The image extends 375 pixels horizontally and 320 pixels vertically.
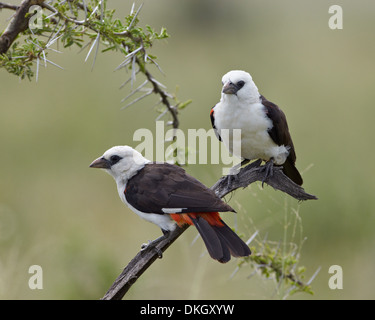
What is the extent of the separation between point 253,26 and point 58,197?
279 inches

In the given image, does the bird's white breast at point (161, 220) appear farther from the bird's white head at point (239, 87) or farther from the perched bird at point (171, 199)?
the bird's white head at point (239, 87)

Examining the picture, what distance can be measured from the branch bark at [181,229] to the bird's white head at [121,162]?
0.46 m

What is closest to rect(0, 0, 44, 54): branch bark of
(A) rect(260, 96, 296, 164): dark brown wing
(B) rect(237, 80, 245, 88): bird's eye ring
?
(B) rect(237, 80, 245, 88): bird's eye ring

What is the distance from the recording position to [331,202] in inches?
289

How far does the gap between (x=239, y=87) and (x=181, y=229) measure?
112cm

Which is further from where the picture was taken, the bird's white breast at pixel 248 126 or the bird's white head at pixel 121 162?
the bird's white breast at pixel 248 126

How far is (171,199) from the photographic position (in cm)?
344

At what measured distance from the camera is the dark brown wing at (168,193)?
3354 millimetres

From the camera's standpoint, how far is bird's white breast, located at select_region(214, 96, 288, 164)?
4227mm

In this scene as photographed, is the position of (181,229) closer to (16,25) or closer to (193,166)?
(16,25)

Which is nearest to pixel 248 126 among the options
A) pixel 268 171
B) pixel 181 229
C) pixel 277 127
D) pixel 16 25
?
pixel 277 127

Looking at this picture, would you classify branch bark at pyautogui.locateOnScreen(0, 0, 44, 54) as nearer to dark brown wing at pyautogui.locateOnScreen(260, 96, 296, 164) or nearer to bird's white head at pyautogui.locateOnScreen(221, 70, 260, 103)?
bird's white head at pyautogui.locateOnScreen(221, 70, 260, 103)

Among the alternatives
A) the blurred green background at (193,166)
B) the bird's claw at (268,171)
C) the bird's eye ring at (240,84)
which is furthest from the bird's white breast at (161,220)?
the blurred green background at (193,166)
